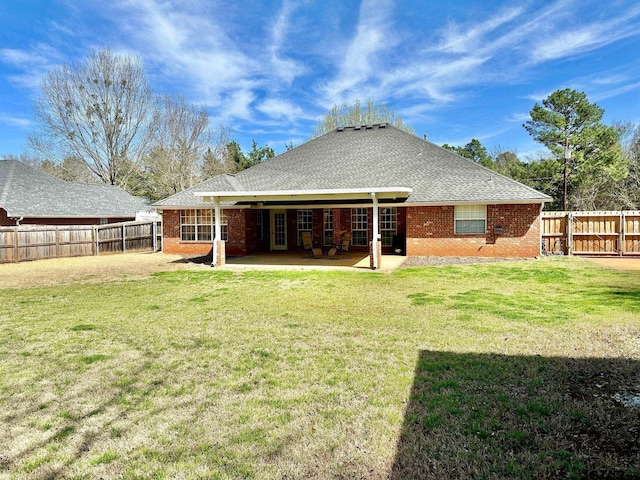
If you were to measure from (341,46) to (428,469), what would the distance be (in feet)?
68.9

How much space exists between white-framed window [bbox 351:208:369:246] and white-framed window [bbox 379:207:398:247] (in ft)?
2.46

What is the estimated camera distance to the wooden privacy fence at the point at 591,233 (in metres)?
15.1

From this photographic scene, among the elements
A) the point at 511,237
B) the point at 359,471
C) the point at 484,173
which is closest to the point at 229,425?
the point at 359,471

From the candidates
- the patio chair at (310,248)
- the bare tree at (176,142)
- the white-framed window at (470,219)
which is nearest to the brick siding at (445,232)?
the white-framed window at (470,219)

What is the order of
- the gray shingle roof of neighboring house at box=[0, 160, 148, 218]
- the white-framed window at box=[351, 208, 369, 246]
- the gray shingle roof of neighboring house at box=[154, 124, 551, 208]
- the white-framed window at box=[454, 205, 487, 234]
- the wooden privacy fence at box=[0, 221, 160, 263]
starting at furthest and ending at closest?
the gray shingle roof of neighboring house at box=[0, 160, 148, 218]
the white-framed window at box=[351, 208, 369, 246]
the wooden privacy fence at box=[0, 221, 160, 263]
the gray shingle roof of neighboring house at box=[154, 124, 551, 208]
the white-framed window at box=[454, 205, 487, 234]

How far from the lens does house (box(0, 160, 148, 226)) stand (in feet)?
70.6

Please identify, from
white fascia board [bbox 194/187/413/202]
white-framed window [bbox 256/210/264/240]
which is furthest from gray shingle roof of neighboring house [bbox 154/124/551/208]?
white fascia board [bbox 194/187/413/202]

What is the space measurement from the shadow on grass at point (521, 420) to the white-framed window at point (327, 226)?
14.3 meters

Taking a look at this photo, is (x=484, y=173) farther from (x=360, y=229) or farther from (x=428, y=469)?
(x=428, y=469)

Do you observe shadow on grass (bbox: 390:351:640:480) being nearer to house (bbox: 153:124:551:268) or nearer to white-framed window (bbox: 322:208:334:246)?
house (bbox: 153:124:551:268)

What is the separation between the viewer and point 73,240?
19031 millimetres

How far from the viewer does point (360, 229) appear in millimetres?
18469

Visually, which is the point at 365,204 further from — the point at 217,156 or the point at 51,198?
the point at 217,156

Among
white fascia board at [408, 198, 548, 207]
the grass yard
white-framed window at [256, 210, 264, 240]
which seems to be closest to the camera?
the grass yard
